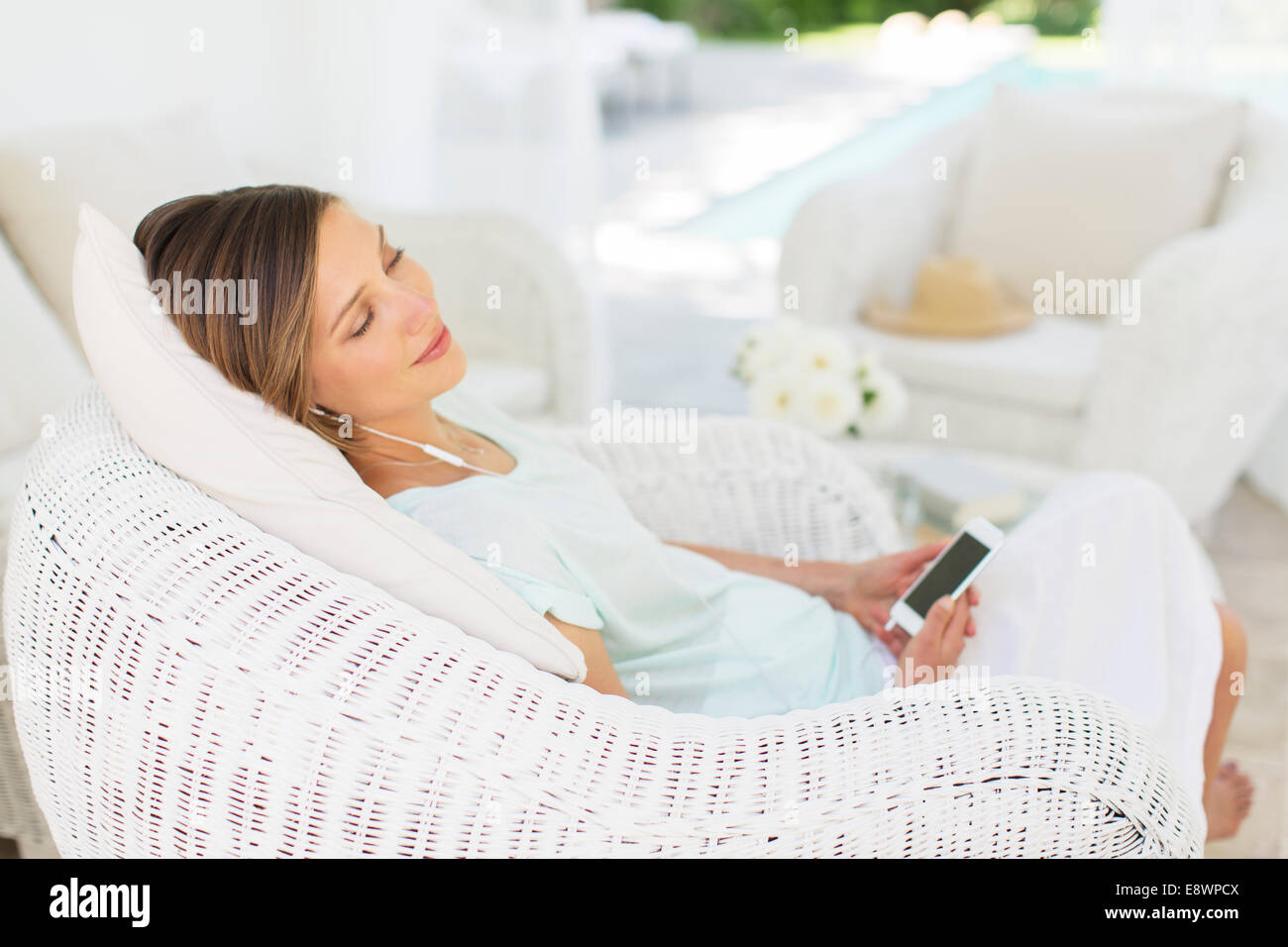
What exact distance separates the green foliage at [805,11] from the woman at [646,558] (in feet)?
33.3

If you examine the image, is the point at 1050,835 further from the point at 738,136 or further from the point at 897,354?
the point at 738,136

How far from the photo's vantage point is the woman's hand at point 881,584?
4.35ft

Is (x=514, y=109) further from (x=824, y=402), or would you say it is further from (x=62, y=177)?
(x=824, y=402)

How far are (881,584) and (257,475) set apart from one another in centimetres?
77

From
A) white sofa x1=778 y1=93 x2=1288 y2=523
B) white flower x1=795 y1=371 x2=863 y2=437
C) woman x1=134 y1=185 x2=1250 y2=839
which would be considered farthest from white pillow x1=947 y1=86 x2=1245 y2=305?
woman x1=134 y1=185 x2=1250 y2=839

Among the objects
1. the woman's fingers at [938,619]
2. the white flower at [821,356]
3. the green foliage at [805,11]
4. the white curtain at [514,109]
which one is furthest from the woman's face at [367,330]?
the green foliage at [805,11]

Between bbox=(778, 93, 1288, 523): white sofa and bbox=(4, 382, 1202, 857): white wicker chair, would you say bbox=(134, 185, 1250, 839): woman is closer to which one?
bbox=(4, 382, 1202, 857): white wicker chair

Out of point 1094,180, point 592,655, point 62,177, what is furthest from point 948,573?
point 1094,180

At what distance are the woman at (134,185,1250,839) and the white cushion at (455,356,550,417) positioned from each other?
0.82 metres

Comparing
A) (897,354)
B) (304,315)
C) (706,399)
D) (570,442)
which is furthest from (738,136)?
(304,315)

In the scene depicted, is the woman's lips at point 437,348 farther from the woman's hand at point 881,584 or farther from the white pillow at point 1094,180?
the white pillow at point 1094,180

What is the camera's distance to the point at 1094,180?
250 cm

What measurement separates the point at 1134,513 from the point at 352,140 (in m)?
2.21
